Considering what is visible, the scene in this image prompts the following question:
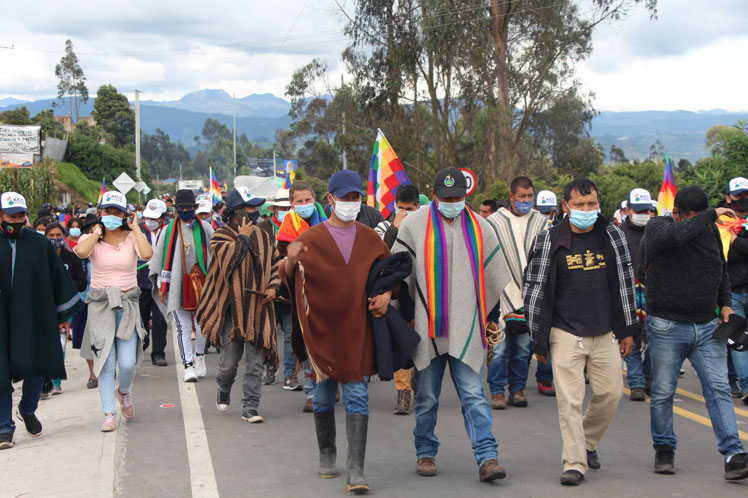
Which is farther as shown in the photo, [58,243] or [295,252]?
[58,243]

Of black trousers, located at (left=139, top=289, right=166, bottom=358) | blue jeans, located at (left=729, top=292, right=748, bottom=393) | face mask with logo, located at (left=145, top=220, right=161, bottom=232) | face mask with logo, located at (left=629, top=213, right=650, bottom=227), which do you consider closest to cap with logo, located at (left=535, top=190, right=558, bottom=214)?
face mask with logo, located at (left=629, top=213, right=650, bottom=227)

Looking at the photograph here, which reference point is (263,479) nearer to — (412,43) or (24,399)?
(24,399)

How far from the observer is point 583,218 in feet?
21.7

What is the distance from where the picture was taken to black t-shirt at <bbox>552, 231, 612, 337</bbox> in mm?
6609

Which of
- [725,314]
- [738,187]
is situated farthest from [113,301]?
[738,187]

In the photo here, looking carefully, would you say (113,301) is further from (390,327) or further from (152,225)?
(152,225)

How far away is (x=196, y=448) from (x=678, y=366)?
3546 millimetres

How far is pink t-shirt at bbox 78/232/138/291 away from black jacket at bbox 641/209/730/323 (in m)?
4.51

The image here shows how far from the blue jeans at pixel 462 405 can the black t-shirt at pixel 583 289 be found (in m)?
0.68

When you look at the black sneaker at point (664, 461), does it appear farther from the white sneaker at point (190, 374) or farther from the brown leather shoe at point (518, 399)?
the white sneaker at point (190, 374)

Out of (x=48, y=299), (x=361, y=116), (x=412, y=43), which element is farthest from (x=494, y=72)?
(x=48, y=299)

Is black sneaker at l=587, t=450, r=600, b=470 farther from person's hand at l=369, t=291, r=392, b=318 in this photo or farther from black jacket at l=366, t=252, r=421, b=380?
person's hand at l=369, t=291, r=392, b=318

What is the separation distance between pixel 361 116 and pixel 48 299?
31.5 meters

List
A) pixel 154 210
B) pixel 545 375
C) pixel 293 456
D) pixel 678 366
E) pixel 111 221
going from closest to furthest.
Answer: pixel 678 366 → pixel 293 456 → pixel 111 221 → pixel 545 375 → pixel 154 210
